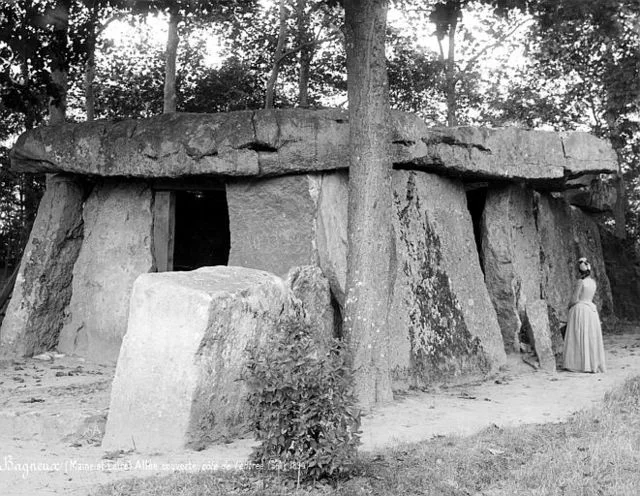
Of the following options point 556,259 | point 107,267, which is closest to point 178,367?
point 107,267

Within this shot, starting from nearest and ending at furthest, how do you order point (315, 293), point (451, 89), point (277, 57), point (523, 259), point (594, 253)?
point (315, 293) → point (523, 259) → point (594, 253) → point (277, 57) → point (451, 89)

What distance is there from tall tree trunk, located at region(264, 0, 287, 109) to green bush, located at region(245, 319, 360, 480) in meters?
11.7

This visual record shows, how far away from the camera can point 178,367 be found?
20.7ft

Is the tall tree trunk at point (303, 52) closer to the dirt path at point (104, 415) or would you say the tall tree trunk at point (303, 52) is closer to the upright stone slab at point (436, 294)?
the upright stone slab at point (436, 294)

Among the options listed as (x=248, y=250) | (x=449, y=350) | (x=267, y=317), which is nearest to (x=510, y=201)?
(x=449, y=350)

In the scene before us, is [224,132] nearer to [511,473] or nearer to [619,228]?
[511,473]

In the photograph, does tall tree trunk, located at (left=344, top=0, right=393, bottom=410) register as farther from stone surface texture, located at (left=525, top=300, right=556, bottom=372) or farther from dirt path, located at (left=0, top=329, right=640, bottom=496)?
stone surface texture, located at (left=525, top=300, right=556, bottom=372)

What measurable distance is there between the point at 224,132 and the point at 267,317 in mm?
3591

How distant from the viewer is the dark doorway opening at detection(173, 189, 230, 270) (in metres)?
15.8

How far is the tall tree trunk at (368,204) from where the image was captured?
8266 mm

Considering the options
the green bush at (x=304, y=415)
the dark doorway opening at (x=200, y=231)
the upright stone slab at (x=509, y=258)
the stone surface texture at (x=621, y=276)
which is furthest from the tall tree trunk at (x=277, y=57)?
the green bush at (x=304, y=415)

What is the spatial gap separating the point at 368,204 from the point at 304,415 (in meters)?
3.42

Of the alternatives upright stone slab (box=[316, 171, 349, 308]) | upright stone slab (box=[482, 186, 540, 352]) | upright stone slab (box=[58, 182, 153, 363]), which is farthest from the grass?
upright stone slab (box=[58, 182, 153, 363])

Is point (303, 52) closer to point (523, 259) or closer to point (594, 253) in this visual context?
point (594, 253)
